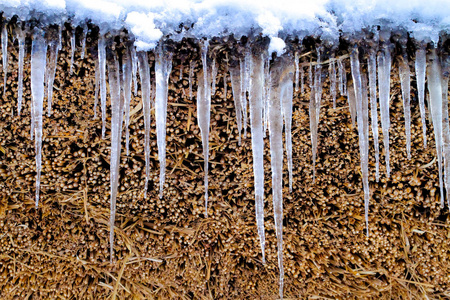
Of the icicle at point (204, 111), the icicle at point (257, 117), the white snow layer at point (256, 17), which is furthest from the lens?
the icicle at point (204, 111)

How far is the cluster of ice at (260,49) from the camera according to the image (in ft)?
4.61

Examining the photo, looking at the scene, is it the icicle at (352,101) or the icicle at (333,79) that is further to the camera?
the icicle at (352,101)

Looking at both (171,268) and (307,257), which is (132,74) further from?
(307,257)

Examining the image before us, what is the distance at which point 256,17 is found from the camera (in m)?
1.39

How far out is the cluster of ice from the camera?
1404mm

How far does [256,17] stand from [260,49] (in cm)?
14

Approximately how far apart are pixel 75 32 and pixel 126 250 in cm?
132

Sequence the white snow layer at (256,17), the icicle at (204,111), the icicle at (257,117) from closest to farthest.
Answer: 1. the white snow layer at (256,17)
2. the icicle at (257,117)
3. the icicle at (204,111)

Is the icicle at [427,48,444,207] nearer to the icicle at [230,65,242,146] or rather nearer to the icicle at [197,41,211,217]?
the icicle at [230,65,242,146]

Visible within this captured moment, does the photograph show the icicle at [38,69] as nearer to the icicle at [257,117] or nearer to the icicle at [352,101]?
the icicle at [257,117]

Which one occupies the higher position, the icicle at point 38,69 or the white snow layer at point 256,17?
the white snow layer at point 256,17

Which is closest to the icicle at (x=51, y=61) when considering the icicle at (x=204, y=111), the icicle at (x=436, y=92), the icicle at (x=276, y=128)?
the icicle at (x=204, y=111)

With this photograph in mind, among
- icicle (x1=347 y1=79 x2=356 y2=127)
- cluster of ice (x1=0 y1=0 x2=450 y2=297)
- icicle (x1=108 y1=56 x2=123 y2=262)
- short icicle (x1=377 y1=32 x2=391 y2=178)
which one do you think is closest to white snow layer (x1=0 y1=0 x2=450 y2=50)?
cluster of ice (x1=0 y1=0 x2=450 y2=297)

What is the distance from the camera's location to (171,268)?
2072 mm
